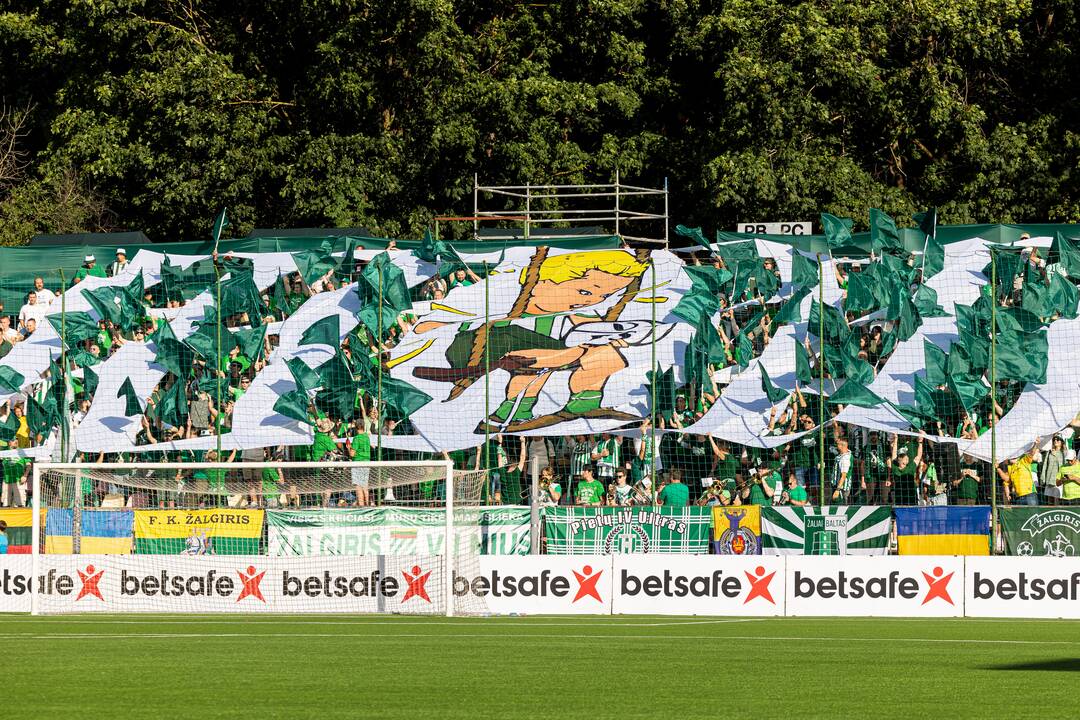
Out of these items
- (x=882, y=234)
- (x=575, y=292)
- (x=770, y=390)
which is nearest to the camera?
(x=770, y=390)

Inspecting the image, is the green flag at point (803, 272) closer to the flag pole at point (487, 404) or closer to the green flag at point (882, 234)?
the green flag at point (882, 234)

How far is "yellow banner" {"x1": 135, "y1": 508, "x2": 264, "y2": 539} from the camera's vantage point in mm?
22594

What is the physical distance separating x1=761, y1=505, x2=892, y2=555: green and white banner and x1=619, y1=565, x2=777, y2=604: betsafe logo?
10.3 ft

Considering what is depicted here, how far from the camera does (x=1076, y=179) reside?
37.8 m

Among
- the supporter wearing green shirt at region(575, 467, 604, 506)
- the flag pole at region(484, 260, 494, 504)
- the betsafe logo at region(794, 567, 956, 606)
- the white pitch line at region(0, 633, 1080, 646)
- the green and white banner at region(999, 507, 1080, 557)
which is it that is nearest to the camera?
the white pitch line at region(0, 633, 1080, 646)

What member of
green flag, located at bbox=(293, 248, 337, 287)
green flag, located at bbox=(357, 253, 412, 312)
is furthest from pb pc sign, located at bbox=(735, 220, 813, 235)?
green flag, located at bbox=(293, 248, 337, 287)

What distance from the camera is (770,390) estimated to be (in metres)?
25.8

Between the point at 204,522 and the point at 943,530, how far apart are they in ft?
33.1

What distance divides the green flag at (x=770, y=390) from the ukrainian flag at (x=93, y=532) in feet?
32.3

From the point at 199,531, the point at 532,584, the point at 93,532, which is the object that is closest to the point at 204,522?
the point at 199,531

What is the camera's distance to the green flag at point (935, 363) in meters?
25.3

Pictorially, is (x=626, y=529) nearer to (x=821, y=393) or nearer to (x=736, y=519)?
(x=736, y=519)

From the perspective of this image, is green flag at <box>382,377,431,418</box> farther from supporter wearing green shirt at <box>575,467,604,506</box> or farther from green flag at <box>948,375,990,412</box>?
green flag at <box>948,375,990,412</box>

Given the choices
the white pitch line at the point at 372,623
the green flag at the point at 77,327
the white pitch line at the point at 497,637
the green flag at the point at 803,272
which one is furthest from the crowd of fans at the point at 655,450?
the white pitch line at the point at 497,637
